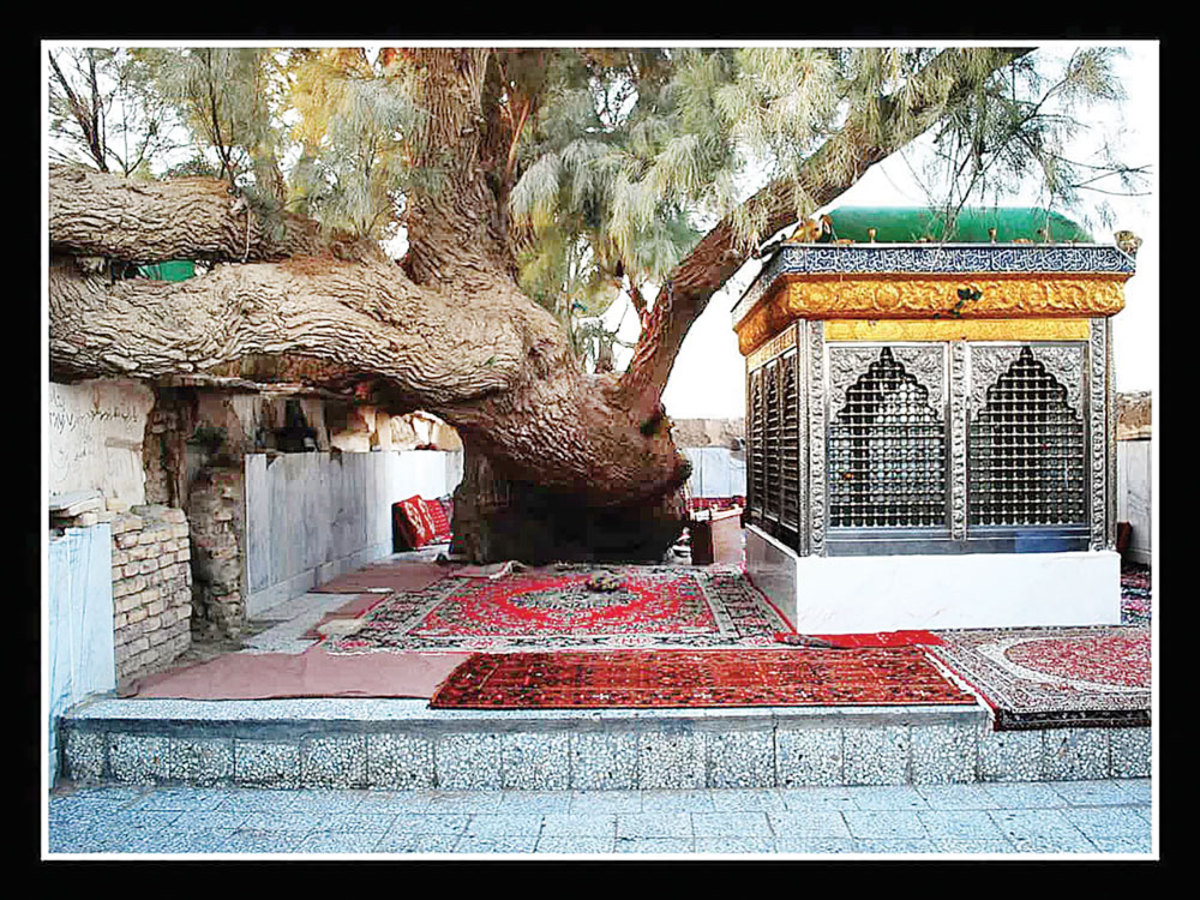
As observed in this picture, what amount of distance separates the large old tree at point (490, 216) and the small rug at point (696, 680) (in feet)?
6.61

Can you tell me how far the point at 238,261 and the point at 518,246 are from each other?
231 centimetres

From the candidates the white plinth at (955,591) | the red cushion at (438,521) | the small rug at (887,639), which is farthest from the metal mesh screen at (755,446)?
the red cushion at (438,521)

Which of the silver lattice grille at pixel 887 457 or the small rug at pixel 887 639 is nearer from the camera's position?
the small rug at pixel 887 639

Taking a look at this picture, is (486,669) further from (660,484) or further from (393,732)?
(660,484)

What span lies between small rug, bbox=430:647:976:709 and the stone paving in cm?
33

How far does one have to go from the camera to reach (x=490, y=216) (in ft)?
20.5

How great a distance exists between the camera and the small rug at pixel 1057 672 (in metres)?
3.53

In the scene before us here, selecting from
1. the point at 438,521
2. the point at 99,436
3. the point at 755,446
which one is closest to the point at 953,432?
the point at 755,446

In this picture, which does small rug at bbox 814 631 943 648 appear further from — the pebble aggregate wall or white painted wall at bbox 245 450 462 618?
white painted wall at bbox 245 450 462 618

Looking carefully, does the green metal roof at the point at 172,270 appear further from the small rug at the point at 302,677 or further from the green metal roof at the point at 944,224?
the green metal roof at the point at 944,224

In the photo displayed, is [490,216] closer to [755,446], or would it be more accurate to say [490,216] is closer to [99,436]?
[755,446]

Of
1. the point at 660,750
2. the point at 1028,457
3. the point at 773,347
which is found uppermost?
the point at 773,347

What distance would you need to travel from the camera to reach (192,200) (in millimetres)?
4512

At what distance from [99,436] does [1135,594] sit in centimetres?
602
